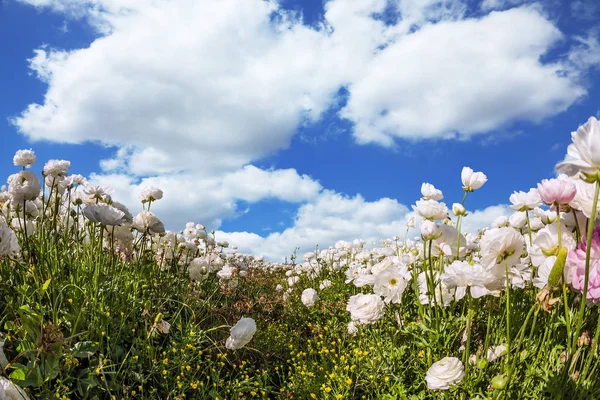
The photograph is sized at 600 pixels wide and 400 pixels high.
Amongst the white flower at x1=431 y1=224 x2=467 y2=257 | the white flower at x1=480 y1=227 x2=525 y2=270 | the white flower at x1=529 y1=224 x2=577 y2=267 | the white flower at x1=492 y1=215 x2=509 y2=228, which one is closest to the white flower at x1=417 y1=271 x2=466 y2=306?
the white flower at x1=431 y1=224 x2=467 y2=257

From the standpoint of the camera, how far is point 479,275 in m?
2.28

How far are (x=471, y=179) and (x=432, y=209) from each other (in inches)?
16.7

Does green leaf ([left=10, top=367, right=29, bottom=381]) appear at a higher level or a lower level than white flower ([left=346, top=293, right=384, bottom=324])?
lower

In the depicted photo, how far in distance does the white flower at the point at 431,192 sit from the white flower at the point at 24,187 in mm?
2940

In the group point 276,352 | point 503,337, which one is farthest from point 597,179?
point 276,352

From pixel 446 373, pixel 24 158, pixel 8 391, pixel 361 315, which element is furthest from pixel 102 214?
pixel 446 373

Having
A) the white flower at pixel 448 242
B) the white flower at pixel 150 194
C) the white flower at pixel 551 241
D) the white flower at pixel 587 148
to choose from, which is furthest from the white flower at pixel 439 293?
the white flower at pixel 150 194

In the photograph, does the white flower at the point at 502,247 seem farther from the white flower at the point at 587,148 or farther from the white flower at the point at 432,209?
the white flower at the point at 587,148

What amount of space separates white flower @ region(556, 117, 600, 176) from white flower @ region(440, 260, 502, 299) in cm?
81

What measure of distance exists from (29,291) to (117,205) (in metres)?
0.96

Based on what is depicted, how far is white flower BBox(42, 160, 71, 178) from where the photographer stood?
405cm

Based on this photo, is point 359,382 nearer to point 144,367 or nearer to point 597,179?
point 144,367

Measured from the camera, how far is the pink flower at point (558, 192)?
1838 millimetres

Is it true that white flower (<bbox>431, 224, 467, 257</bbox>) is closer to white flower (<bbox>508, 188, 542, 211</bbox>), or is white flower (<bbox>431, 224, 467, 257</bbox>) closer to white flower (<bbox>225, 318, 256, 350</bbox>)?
white flower (<bbox>508, 188, 542, 211</bbox>)
